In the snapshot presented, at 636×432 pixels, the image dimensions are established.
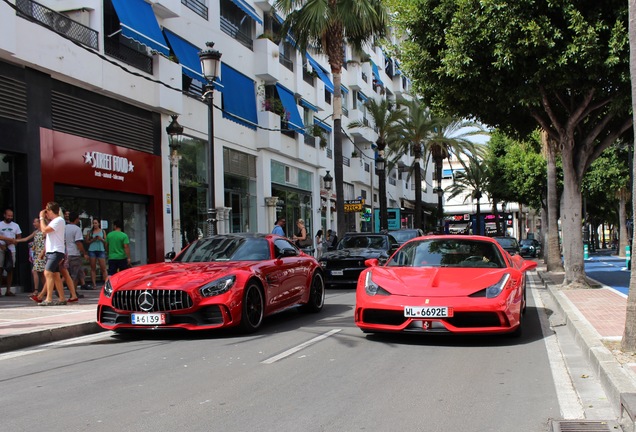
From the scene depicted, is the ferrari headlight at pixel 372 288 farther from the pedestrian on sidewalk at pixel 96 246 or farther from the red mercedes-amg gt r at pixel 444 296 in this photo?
the pedestrian on sidewalk at pixel 96 246

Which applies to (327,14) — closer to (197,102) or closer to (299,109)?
(197,102)

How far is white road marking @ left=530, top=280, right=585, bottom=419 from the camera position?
4820 mm

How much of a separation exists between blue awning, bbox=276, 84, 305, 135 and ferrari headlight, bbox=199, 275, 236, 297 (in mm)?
21474

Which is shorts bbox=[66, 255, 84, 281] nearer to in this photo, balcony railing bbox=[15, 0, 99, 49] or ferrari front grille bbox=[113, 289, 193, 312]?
balcony railing bbox=[15, 0, 99, 49]

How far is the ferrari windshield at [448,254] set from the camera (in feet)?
28.1

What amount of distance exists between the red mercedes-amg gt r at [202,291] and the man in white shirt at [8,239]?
524cm

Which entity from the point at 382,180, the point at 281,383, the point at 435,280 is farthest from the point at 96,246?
the point at 382,180

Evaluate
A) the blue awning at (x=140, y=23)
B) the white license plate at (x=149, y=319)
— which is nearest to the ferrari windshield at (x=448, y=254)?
the white license plate at (x=149, y=319)

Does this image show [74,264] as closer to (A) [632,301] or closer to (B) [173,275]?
(B) [173,275]

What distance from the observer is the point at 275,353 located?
7.14m

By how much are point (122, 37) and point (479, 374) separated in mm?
15611

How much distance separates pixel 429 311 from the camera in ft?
23.8

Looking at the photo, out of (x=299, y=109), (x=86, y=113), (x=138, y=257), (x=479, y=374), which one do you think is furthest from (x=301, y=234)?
(x=299, y=109)

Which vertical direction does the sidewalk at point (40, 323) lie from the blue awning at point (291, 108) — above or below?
below
